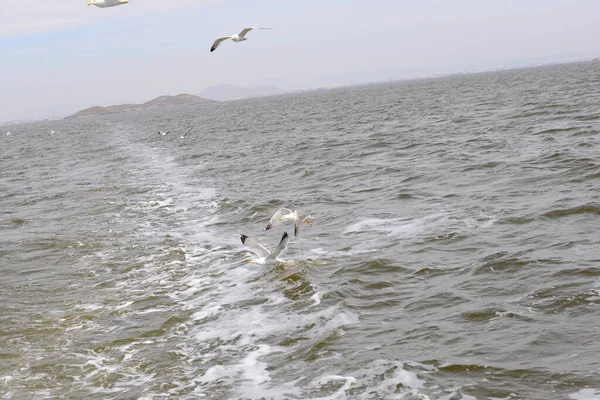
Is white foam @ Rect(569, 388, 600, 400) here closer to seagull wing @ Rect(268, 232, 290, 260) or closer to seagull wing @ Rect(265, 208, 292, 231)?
seagull wing @ Rect(268, 232, 290, 260)

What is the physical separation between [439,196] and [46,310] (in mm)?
9732

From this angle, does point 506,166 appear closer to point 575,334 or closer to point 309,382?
point 575,334

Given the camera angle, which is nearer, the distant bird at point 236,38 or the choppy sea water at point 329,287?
the choppy sea water at point 329,287

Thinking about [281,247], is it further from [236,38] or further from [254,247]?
[236,38]

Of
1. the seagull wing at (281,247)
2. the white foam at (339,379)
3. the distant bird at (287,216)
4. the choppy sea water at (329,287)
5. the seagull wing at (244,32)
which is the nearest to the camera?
the white foam at (339,379)

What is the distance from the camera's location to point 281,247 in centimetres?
1145

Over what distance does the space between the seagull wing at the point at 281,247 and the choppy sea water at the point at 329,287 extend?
0.34 m

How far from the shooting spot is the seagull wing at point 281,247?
11.3m

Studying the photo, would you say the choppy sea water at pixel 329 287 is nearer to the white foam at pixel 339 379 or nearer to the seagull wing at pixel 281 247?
the white foam at pixel 339 379

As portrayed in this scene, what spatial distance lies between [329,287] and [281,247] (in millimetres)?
1389

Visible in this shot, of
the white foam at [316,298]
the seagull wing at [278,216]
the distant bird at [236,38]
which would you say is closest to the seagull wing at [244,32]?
the distant bird at [236,38]

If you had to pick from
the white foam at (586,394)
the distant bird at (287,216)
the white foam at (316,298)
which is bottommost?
the white foam at (586,394)

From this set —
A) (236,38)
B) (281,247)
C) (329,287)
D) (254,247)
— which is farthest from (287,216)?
(236,38)

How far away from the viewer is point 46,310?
34.7 feet
